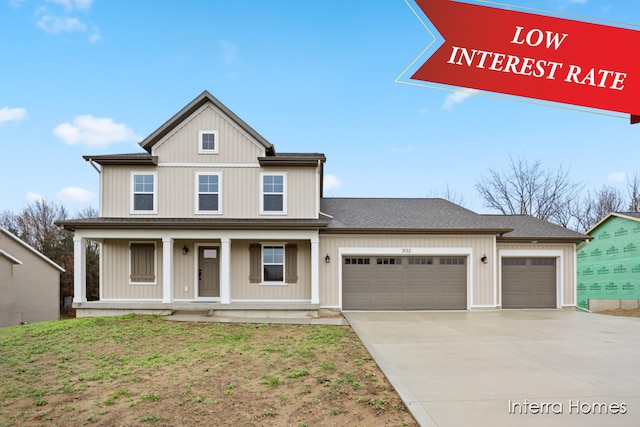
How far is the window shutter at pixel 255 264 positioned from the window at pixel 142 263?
338 cm

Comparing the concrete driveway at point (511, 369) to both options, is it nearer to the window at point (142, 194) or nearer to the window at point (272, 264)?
the window at point (272, 264)

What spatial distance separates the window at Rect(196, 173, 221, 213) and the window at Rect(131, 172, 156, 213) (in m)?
1.58

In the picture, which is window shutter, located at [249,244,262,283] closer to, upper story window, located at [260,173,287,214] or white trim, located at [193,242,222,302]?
white trim, located at [193,242,222,302]

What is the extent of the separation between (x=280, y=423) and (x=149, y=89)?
52.7 feet

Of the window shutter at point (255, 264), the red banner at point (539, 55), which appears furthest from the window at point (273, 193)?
the red banner at point (539, 55)

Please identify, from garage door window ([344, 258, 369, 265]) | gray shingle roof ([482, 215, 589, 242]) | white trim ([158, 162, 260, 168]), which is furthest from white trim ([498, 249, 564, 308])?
white trim ([158, 162, 260, 168])

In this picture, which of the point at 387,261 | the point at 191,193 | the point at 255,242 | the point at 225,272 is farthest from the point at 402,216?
the point at 191,193

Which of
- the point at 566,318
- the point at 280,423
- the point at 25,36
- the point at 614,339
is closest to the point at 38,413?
the point at 280,423

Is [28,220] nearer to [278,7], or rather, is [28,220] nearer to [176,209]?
[176,209]

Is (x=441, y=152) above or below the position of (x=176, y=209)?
above

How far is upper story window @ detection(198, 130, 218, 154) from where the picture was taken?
48.6ft

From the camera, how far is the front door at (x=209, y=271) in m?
14.8

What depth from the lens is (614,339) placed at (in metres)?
9.59

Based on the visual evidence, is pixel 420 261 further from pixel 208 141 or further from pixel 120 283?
pixel 120 283
